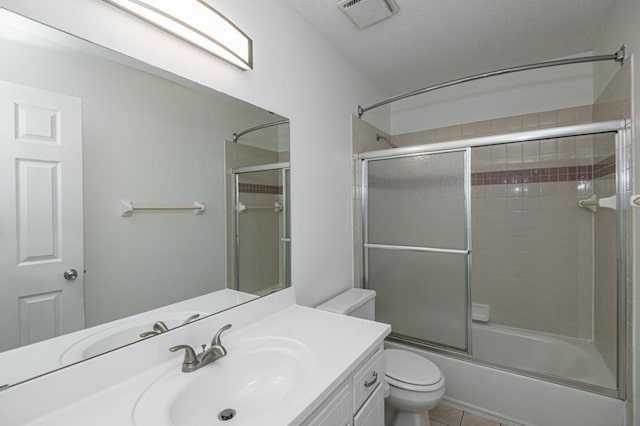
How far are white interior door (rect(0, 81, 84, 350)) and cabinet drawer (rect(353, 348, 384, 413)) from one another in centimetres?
87

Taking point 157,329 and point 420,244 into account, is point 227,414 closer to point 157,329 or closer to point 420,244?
point 157,329

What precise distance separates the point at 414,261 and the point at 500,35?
5.17ft

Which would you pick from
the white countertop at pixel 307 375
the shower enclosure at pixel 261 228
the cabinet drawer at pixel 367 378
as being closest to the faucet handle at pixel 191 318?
the white countertop at pixel 307 375

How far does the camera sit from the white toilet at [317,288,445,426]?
143 centimetres

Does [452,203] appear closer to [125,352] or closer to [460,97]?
[460,97]

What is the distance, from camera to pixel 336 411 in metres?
0.84

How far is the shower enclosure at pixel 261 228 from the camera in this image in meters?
1.25

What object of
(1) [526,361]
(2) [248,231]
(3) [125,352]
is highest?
(2) [248,231]

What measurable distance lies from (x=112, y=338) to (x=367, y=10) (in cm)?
186

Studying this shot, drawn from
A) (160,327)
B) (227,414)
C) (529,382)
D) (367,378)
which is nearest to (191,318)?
(160,327)

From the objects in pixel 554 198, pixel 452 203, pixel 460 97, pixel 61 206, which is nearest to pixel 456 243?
pixel 452 203

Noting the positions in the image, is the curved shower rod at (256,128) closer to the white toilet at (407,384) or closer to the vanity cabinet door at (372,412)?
the white toilet at (407,384)

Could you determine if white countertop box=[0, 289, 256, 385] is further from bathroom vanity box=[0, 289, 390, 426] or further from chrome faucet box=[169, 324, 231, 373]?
chrome faucet box=[169, 324, 231, 373]

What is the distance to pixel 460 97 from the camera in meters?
2.53
